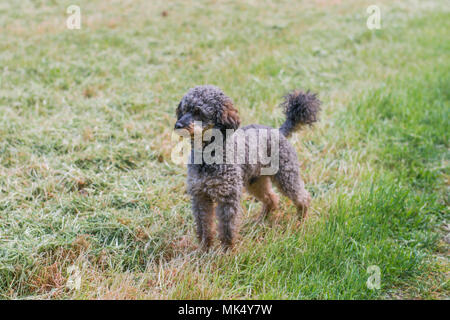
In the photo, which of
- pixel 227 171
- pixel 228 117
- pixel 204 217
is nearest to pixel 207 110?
pixel 228 117

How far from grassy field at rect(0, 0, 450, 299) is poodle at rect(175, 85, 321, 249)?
0.24m

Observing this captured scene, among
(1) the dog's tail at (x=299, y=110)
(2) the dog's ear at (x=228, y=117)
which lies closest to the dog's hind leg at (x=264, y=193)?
(1) the dog's tail at (x=299, y=110)

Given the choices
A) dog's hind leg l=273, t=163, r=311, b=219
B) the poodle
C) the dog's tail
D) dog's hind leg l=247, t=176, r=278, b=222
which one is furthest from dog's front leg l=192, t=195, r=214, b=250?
the dog's tail

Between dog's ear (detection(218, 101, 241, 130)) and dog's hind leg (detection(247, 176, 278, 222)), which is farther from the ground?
dog's ear (detection(218, 101, 241, 130))

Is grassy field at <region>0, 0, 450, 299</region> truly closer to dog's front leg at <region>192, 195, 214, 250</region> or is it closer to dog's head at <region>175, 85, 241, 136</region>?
dog's front leg at <region>192, 195, 214, 250</region>

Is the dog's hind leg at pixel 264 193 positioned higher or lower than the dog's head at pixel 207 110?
lower

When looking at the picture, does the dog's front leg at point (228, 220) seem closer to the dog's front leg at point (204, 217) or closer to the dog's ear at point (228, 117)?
the dog's front leg at point (204, 217)

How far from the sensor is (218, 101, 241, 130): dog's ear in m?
3.24

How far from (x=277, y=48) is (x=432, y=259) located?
19.3 ft

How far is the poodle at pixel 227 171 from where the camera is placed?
3.24 m

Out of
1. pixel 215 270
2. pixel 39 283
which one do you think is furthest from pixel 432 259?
pixel 39 283

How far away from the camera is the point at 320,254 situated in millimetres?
3426

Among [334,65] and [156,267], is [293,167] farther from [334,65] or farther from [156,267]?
[334,65]

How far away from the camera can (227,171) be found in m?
3.42
